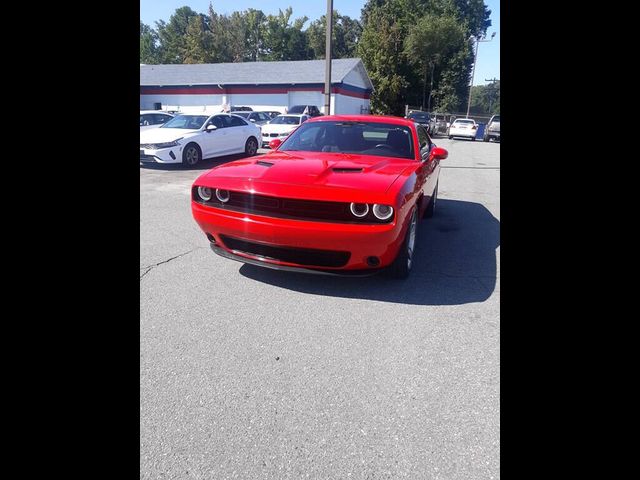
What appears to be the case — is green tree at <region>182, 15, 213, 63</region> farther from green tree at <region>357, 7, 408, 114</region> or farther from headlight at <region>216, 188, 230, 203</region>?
headlight at <region>216, 188, 230, 203</region>

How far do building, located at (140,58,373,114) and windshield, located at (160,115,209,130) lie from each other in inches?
772

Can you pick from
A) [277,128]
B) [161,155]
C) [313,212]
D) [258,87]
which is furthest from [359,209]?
[258,87]

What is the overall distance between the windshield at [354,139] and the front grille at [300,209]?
4.46 feet

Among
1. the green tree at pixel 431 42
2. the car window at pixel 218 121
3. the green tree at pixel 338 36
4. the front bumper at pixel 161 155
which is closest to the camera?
the front bumper at pixel 161 155

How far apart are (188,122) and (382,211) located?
33.9ft

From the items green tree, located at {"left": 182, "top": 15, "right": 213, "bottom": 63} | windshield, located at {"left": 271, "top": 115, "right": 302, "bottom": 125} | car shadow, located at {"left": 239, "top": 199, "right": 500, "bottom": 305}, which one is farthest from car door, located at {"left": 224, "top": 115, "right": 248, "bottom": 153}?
green tree, located at {"left": 182, "top": 15, "right": 213, "bottom": 63}

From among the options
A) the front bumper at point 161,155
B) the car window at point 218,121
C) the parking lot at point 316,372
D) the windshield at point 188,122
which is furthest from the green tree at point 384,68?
the parking lot at point 316,372

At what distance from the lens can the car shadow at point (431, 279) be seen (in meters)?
3.42

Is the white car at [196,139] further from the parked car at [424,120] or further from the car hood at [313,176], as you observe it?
the parked car at [424,120]

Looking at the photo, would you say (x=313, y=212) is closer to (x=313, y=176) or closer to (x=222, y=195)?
(x=313, y=176)

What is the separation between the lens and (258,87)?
32.6m
